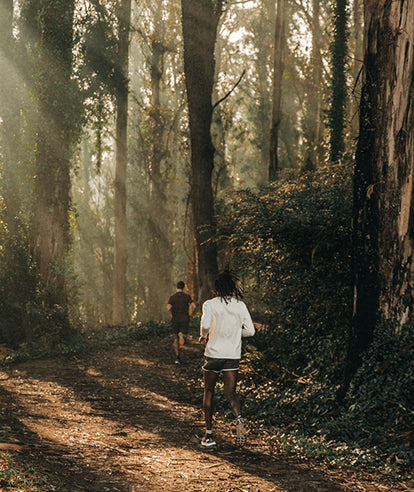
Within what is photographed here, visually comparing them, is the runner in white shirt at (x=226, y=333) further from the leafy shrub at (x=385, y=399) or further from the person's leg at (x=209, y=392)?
the leafy shrub at (x=385, y=399)

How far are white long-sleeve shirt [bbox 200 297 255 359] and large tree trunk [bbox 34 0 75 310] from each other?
9.29m

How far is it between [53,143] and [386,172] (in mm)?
10228

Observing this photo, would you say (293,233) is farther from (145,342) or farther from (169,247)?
(169,247)

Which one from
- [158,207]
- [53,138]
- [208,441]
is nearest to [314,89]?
[158,207]

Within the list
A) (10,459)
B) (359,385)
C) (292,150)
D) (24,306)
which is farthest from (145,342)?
(292,150)

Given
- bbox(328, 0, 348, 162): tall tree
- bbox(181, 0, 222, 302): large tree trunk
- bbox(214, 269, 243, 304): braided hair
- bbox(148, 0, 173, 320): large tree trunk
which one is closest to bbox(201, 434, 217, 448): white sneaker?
bbox(214, 269, 243, 304): braided hair

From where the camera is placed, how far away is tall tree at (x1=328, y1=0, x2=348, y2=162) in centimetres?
2019

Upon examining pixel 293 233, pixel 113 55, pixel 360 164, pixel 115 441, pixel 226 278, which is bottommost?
pixel 115 441

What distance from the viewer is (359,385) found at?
26.1 feet

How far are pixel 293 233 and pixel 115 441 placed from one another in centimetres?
447

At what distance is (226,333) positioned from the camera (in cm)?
729

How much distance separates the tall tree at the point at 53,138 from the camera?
15531 mm

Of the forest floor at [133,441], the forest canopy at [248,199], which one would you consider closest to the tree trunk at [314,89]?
the forest canopy at [248,199]

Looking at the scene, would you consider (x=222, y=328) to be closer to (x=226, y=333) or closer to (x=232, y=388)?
(x=226, y=333)
